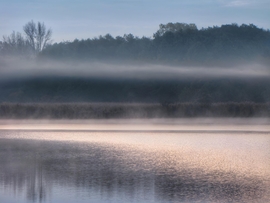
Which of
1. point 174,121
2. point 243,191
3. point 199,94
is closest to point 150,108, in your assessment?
point 174,121

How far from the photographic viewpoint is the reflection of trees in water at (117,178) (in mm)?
7465

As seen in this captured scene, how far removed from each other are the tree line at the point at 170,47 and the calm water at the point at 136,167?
23885mm

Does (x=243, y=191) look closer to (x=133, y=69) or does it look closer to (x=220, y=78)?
(x=220, y=78)

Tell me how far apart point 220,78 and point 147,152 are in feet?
79.6

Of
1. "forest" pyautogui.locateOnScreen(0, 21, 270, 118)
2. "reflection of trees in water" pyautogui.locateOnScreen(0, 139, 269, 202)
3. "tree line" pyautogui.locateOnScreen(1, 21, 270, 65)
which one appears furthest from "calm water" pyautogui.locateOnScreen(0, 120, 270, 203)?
"tree line" pyautogui.locateOnScreen(1, 21, 270, 65)

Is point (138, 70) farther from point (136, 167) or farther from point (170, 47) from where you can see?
point (136, 167)

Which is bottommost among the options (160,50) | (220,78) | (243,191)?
(243,191)

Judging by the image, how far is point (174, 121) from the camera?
70.2ft

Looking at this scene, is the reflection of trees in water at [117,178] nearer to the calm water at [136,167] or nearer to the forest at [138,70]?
the calm water at [136,167]

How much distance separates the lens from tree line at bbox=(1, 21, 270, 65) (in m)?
40.6

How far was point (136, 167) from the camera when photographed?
9703mm

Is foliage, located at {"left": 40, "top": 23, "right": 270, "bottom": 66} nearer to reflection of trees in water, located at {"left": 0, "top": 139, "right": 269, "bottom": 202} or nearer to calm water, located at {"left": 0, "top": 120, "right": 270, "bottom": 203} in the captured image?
calm water, located at {"left": 0, "top": 120, "right": 270, "bottom": 203}

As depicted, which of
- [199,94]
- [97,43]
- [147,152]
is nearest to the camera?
[147,152]

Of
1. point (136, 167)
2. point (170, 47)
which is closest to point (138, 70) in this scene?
point (170, 47)
